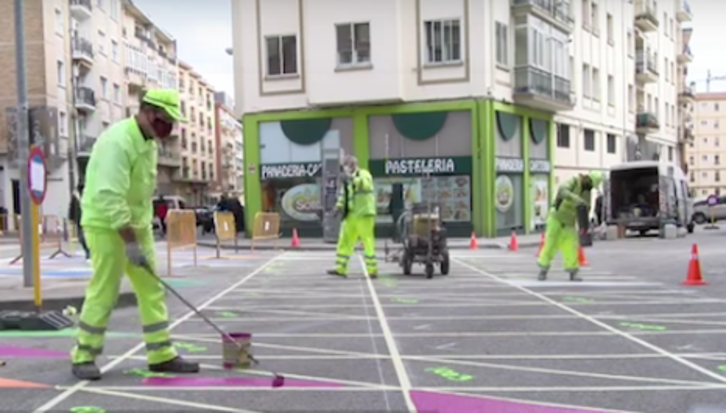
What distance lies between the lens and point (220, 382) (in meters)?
5.32

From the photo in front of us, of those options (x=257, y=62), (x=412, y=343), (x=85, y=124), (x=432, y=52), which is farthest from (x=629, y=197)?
(x=85, y=124)

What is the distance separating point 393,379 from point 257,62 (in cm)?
2310

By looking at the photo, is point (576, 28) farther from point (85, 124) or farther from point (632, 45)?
point (85, 124)

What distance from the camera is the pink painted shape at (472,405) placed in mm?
4672

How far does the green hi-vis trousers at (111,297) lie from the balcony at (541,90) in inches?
908

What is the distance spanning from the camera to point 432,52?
2561 cm

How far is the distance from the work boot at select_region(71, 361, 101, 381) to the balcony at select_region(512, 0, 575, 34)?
24.8 meters

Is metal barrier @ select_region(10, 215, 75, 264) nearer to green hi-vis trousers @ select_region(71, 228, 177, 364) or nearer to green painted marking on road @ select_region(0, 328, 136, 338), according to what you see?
green painted marking on road @ select_region(0, 328, 136, 338)

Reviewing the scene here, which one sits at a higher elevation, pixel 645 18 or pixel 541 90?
pixel 645 18

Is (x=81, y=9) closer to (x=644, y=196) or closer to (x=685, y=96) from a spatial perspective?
(x=644, y=196)

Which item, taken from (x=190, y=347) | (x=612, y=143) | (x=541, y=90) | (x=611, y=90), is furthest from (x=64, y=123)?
(x=190, y=347)

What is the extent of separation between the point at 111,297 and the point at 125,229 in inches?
23.5

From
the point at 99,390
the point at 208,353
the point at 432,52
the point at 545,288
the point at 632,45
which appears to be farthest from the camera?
the point at 632,45

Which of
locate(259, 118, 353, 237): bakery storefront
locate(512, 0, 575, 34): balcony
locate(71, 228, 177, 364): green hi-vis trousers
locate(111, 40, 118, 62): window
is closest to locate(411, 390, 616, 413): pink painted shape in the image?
locate(71, 228, 177, 364): green hi-vis trousers
